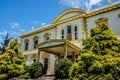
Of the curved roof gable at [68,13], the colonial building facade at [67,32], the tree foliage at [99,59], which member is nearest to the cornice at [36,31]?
the colonial building facade at [67,32]

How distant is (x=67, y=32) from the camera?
23.1 meters

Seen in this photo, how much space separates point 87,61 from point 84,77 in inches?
43.1

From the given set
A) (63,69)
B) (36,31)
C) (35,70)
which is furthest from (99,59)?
(36,31)

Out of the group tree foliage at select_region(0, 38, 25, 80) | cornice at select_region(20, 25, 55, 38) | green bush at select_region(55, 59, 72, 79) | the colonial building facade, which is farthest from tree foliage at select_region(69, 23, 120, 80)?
cornice at select_region(20, 25, 55, 38)

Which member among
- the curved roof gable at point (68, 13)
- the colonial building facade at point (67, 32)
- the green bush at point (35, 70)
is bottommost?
the green bush at point (35, 70)

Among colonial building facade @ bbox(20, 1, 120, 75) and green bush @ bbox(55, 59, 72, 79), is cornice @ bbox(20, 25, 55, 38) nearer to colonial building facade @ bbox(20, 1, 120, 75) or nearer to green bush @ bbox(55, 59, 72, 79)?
colonial building facade @ bbox(20, 1, 120, 75)

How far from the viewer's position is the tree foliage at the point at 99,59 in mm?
10680

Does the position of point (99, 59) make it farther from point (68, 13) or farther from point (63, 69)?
point (68, 13)

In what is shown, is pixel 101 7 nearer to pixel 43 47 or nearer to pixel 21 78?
pixel 43 47

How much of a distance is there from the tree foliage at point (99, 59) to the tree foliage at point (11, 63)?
10177 millimetres

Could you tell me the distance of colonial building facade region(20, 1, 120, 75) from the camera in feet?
61.8


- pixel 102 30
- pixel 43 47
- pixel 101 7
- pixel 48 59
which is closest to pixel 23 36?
pixel 48 59

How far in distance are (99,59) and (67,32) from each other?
12012 mm

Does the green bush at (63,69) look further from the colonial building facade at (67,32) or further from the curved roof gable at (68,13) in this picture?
the curved roof gable at (68,13)
